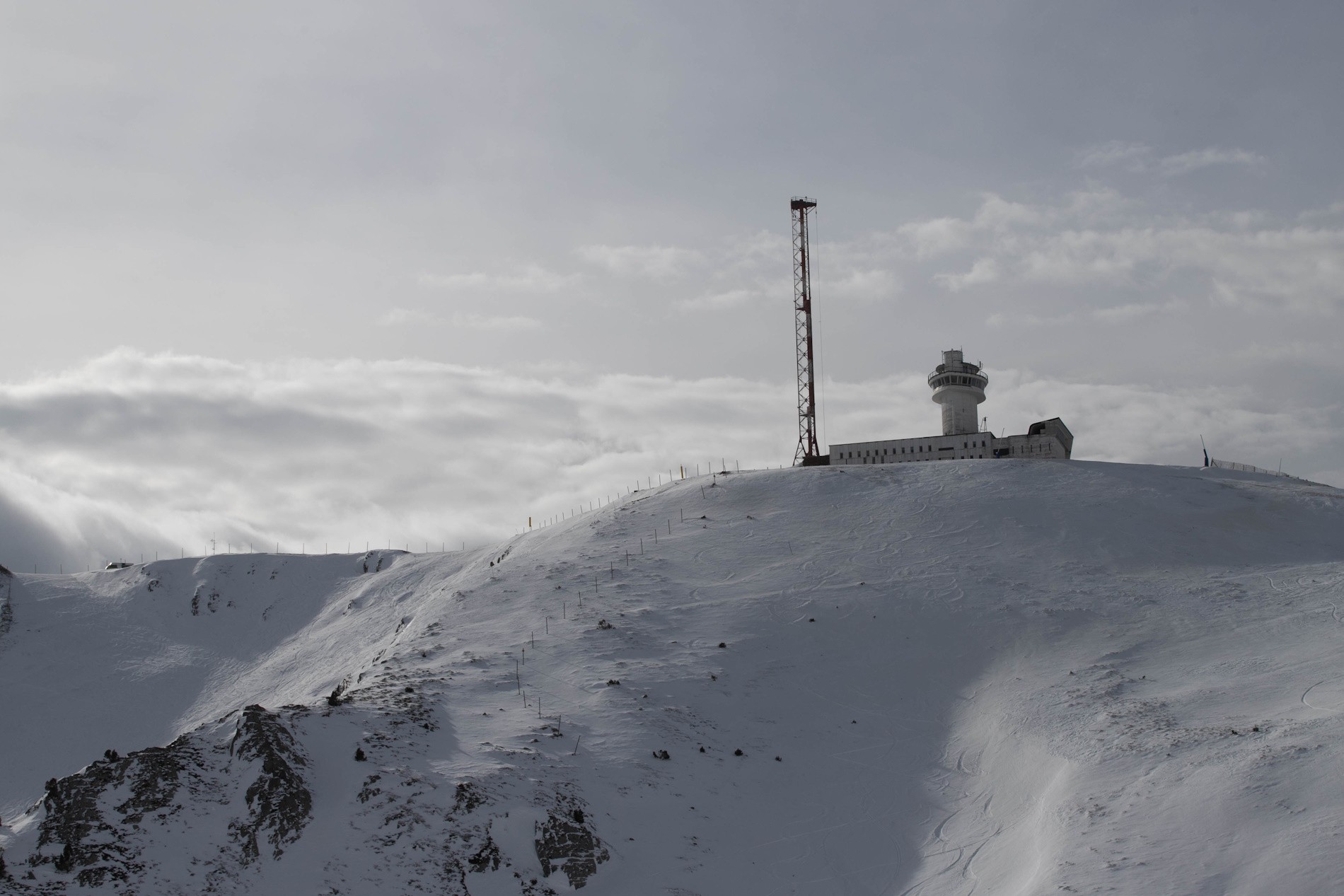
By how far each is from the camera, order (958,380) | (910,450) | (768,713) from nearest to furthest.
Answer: (768,713) → (910,450) → (958,380)

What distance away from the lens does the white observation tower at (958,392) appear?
284 feet

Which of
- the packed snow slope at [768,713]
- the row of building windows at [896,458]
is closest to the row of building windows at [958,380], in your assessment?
the row of building windows at [896,458]

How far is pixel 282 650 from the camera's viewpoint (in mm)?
62062

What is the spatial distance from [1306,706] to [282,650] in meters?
54.7

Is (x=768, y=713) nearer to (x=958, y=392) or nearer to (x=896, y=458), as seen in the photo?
(x=896, y=458)

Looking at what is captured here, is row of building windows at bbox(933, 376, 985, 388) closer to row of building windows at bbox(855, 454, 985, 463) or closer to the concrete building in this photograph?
the concrete building

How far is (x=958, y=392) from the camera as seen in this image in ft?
285

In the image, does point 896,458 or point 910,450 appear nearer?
point 896,458

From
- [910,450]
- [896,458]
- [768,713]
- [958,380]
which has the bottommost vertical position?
[768,713]

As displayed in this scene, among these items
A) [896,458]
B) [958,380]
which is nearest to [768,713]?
[896,458]

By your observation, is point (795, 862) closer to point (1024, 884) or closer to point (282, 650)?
point (1024, 884)

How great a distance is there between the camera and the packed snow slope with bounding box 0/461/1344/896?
24.5 m

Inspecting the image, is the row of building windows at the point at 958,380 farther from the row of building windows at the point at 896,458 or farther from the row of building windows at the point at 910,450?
the row of building windows at the point at 896,458

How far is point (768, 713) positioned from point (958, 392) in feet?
189
